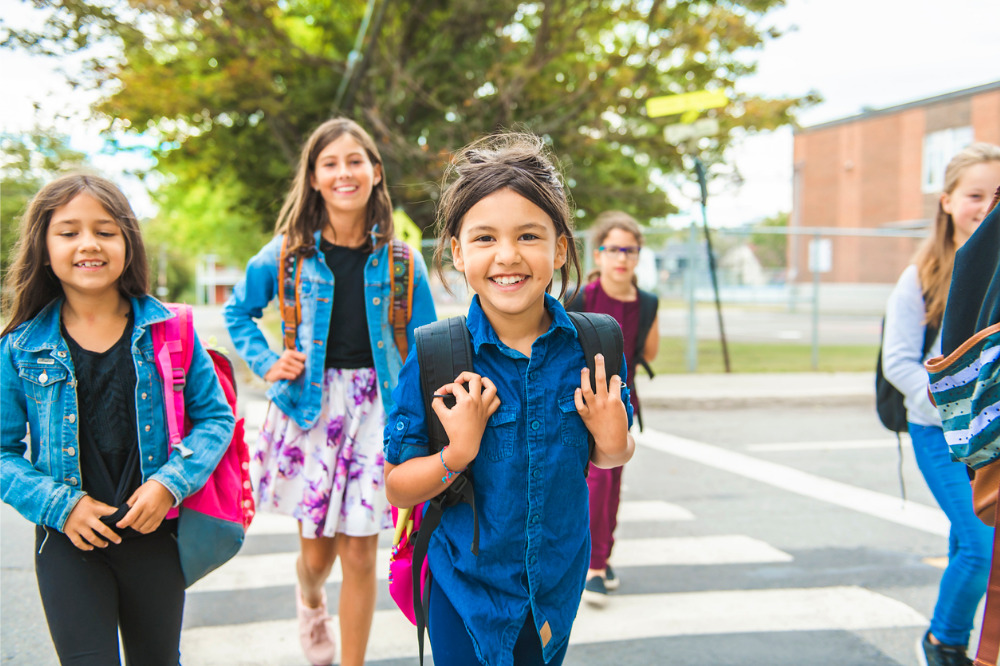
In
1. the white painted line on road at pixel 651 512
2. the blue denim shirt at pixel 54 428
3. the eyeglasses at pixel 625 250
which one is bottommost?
the white painted line on road at pixel 651 512

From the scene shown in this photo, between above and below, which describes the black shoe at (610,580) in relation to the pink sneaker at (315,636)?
below

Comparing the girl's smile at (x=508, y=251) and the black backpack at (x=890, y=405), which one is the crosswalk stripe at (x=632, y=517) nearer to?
the black backpack at (x=890, y=405)

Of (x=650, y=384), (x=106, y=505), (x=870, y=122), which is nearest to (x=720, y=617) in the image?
(x=106, y=505)

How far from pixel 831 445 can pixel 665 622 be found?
16.7ft

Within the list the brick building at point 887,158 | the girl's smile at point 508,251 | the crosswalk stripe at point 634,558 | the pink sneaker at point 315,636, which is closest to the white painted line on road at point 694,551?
the crosswalk stripe at point 634,558

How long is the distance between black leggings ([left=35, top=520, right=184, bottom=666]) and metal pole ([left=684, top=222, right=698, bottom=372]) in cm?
1182

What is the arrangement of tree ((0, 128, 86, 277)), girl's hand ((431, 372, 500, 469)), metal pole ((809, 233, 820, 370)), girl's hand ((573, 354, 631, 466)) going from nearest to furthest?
girl's hand ((431, 372, 500, 469)) → girl's hand ((573, 354, 631, 466)) → tree ((0, 128, 86, 277)) → metal pole ((809, 233, 820, 370))

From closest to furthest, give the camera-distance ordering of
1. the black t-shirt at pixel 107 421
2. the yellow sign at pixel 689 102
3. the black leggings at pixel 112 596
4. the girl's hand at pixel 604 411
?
the girl's hand at pixel 604 411
the black leggings at pixel 112 596
the black t-shirt at pixel 107 421
the yellow sign at pixel 689 102

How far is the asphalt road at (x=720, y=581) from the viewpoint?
3596mm

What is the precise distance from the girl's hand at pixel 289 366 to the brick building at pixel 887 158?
→ 3256cm

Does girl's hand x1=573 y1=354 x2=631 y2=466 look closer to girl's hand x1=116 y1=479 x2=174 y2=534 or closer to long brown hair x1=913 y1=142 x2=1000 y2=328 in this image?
girl's hand x1=116 y1=479 x2=174 y2=534

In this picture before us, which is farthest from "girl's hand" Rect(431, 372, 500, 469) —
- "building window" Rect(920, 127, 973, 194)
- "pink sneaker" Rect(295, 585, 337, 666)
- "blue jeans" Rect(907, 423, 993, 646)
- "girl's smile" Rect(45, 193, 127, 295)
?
"building window" Rect(920, 127, 973, 194)

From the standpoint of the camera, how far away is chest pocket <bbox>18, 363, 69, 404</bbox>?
2209 mm

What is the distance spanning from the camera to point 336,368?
314 centimetres
